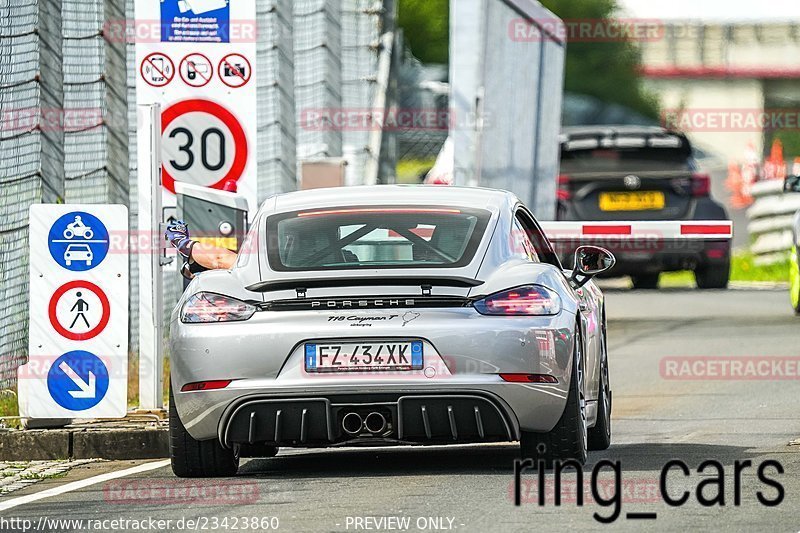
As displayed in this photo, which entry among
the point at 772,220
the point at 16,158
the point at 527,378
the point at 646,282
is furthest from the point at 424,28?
the point at 527,378

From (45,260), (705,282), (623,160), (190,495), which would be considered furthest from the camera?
(705,282)

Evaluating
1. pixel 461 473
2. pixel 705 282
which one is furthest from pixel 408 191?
pixel 705 282

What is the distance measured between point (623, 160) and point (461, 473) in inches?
565

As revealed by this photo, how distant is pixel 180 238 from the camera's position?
1001 cm

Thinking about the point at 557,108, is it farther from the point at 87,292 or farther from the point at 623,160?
the point at 87,292

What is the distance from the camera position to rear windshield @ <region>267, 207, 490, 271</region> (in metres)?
8.76

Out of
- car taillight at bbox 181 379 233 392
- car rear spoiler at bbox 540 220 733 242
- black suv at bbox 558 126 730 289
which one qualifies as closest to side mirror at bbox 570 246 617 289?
car taillight at bbox 181 379 233 392

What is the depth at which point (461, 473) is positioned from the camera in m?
8.88

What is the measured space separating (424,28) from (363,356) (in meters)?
92.0

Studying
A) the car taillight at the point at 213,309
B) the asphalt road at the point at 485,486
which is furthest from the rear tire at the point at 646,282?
the car taillight at the point at 213,309

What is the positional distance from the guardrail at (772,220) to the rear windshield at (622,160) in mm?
7358

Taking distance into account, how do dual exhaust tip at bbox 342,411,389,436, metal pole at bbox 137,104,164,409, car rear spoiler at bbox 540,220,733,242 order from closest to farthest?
dual exhaust tip at bbox 342,411,389,436
metal pole at bbox 137,104,164,409
car rear spoiler at bbox 540,220,733,242

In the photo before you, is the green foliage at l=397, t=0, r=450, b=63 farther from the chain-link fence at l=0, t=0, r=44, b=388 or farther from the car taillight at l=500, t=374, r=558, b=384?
the car taillight at l=500, t=374, r=558, b=384

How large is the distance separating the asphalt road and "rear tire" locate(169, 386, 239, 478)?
10cm
